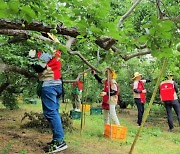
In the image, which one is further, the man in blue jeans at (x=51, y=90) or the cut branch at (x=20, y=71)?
the cut branch at (x=20, y=71)

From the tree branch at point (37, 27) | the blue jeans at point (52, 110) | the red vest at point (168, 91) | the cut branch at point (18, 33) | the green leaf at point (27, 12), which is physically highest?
the cut branch at point (18, 33)

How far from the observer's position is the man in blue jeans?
5319mm

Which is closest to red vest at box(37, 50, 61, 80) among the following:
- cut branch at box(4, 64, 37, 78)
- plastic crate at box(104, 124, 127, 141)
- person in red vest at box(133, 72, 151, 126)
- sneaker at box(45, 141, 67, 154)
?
cut branch at box(4, 64, 37, 78)

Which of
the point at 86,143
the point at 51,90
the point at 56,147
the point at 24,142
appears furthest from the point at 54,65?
the point at 86,143

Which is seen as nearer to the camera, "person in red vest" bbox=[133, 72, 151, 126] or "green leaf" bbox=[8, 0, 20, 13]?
"green leaf" bbox=[8, 0, 20, 13]

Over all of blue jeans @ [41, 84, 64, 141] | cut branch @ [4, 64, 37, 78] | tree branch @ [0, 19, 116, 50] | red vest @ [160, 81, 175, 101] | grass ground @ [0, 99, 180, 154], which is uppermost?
tree branch @ [0, 19, 116, 50]

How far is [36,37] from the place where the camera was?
14.6 ft

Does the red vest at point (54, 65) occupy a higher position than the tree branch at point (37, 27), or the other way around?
the tree branch at point (37, 27)

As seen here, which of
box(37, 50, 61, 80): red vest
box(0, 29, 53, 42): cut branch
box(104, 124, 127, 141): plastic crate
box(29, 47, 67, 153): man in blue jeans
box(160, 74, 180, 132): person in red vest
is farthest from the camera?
box(160, 74, 180, 132): person in red vest

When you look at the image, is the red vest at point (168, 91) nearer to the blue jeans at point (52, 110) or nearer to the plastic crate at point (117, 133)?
the plastic crate at point (117, 133)

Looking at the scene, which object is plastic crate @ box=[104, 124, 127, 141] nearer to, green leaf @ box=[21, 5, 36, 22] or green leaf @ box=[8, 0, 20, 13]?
green leaf @ box=[21, 5, 36, 22]

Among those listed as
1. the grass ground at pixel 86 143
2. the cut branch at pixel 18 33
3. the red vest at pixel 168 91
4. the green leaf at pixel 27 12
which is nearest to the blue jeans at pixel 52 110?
the grass ground at pixel 86 143

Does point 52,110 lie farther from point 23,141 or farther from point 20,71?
point 20,71

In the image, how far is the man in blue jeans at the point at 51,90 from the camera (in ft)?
17.5
